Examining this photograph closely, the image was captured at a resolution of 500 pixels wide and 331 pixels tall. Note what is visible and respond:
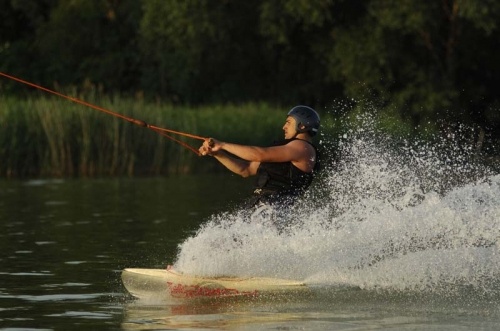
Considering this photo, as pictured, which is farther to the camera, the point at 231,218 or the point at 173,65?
the point at 173,65

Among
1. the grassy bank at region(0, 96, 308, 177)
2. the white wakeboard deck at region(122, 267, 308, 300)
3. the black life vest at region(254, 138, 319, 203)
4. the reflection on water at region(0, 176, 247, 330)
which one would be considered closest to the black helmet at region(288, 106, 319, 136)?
the black life vest at region(254, 138, 319, 203)

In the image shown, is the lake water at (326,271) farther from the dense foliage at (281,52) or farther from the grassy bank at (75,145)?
the dense foliage at (281,52)

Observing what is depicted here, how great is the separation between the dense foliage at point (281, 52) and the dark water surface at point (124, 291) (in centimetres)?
2296

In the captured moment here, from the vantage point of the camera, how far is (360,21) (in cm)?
5372

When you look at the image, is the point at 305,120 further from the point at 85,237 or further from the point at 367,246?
the point at 85,237

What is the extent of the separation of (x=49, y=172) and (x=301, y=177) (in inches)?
895

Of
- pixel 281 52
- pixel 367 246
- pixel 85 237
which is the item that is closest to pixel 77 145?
pixel 85 237

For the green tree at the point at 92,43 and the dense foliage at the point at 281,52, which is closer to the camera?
the dense foliage at the point at 281,52

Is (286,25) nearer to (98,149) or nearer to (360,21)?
(360,21)

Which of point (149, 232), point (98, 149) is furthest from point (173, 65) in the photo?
point (149, 232)

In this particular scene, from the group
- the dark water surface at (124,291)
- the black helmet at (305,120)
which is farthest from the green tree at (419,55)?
the black helmet at (305,120)

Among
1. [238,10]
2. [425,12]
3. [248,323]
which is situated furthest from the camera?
[238,10]

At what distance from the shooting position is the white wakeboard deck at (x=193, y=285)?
1271 centimetres

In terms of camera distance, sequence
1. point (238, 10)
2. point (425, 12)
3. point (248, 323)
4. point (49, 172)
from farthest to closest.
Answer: point (238, 10)
point (425, 12)
point (49, 172)
point (248, 323)
